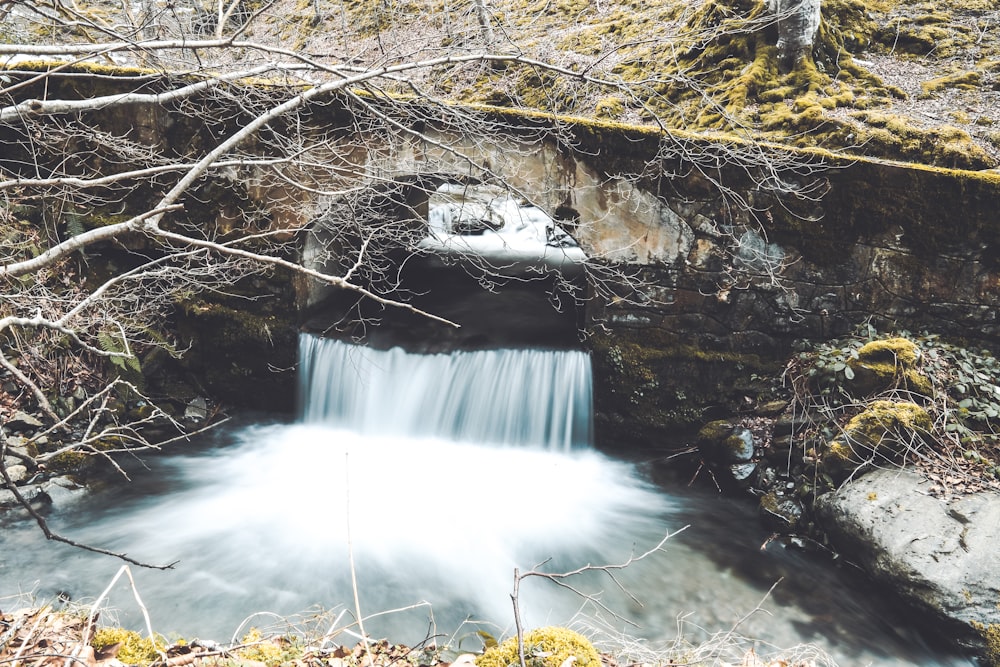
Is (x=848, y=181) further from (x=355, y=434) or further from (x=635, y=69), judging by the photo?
(x=355, y=434)

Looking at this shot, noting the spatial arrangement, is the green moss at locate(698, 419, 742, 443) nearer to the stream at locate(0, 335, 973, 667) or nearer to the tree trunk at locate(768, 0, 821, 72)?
the stream at locate(0, 335, 973, 667)

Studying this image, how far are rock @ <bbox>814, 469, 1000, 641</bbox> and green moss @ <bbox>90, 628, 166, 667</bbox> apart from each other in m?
4.74

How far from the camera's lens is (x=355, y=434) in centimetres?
728

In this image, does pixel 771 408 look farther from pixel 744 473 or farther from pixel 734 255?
pixel 734 255

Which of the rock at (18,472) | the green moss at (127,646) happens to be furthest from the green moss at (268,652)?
the rock at (18,472)

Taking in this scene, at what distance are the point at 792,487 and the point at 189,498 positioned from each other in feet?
18.9

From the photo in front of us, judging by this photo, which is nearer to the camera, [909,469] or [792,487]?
[909,469]

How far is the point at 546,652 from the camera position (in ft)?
7.63

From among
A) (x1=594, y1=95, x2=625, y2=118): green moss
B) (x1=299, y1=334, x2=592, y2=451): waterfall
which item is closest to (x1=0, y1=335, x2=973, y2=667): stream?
(x1=299, y1=334, x2=592, y2=451): waterfall

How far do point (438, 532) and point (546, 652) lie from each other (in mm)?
3345

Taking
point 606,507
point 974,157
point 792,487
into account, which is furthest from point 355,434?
point 974,157

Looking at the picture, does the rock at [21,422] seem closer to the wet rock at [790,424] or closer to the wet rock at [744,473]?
the wet rock at [744,473]

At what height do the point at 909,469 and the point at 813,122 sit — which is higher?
the point at 813,122

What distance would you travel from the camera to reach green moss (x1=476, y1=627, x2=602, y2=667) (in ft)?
7.55
